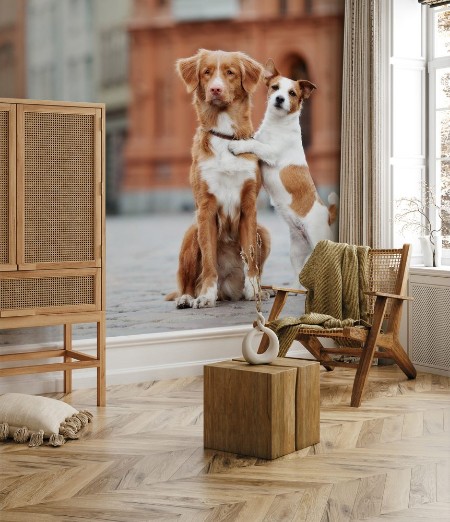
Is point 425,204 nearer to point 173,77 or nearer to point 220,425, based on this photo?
point 173,77

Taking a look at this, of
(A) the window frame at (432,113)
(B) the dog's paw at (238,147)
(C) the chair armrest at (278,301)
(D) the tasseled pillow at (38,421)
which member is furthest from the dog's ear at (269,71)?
(D) the tasseled pillow at (38,421)

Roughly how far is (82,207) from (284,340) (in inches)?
55.0

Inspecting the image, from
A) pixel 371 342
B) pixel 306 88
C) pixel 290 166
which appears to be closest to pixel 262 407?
pixel 371 342

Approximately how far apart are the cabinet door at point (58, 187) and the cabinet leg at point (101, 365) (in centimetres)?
37

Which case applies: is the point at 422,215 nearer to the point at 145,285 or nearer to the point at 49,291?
the point at 145,285

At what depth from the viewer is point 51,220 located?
4707 millimetres

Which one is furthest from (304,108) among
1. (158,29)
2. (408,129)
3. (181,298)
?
(181,298)

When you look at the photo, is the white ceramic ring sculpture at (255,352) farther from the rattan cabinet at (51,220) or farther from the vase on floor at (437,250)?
the vase on floor at (437,250)

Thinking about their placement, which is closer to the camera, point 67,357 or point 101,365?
point 101,365

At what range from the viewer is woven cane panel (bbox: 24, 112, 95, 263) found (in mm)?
4656

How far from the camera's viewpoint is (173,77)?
5652mm

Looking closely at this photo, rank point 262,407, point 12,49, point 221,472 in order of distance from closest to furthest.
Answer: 1. point 221,472
2. point 262,407
3. point 12,49

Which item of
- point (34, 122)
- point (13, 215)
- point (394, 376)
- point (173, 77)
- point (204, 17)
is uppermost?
point (204, 17)

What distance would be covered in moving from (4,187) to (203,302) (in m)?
1.70
